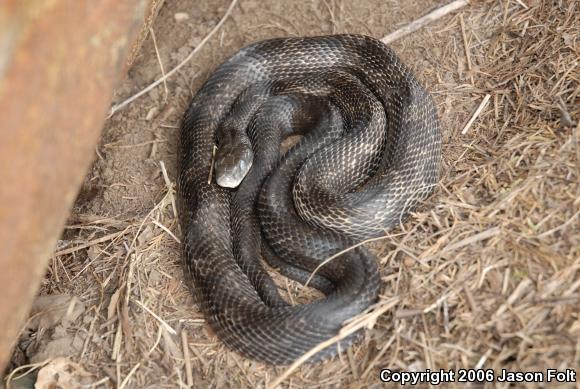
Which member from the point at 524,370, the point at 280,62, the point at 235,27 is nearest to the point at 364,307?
the point at 524,370

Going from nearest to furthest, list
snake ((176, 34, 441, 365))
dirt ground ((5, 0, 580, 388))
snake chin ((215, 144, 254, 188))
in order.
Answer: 1. dirt ground ((5, 0, 580, 388))
2. snake ((176, 34, 441, 365))
3. snake chin ((215, 144, 254, 188))

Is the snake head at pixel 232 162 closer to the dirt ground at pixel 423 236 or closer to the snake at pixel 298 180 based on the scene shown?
the snake at pixel 298 180

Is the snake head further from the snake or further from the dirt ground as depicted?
the dirt ground

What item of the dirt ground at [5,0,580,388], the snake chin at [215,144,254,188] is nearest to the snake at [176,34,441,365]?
the snake chin at [215,144,254,188]

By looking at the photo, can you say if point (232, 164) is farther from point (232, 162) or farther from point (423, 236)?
point (423, 236)

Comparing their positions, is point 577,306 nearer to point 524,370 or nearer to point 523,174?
point 524,370

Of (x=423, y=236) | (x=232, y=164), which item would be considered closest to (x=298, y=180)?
(x=232, y=164)

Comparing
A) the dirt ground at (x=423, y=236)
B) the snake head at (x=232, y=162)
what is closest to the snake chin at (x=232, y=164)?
the snake head at (x=232, y=162)
